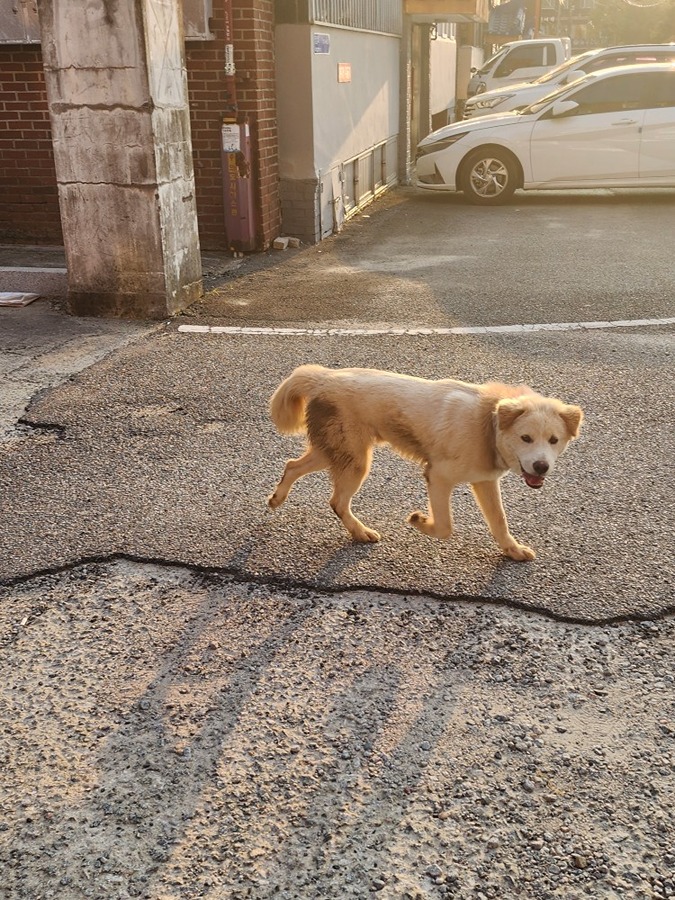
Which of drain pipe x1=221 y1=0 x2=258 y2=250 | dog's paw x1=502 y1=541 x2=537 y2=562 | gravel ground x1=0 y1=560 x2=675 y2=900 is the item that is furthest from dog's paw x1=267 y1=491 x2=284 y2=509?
drain pipe x1=221 y1=0 x2=258 y2=250

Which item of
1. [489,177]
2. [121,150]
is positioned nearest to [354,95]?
[489,177]

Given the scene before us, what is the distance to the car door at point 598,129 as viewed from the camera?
45.9 feet

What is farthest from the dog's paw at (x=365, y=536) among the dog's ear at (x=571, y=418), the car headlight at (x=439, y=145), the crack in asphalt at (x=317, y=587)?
the car headlight at (x=439, y=145)

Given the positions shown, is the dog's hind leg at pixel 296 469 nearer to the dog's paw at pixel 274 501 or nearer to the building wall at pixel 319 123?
the dog's paw at pixel 274 501

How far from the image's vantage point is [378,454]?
5156mm

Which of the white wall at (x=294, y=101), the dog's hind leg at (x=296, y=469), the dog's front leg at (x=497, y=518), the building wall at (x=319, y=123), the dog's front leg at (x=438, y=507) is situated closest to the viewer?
the dog's front leg at (x=438, y=507)

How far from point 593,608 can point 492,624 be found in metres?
A: 0.41

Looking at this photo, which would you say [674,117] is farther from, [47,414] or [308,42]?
[47,414]

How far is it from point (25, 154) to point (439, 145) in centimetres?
678

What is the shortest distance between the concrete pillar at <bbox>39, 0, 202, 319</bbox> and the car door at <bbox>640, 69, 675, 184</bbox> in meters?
8.78

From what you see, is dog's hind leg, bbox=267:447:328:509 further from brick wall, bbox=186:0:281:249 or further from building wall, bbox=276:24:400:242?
building wall, bbox=276:24:400:242

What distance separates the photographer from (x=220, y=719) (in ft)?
9.61

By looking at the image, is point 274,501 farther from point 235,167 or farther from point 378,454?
point 235,167

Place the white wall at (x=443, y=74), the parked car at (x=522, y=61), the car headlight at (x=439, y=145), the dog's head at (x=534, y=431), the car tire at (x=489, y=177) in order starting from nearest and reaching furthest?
the dog's head at (x=534, y=431) < the car tire at (x=489, y=177) < the car headlight at (x=439, y=145) < the white wall at (x=443, y=74) < the parked car at (x=522, y=61)
